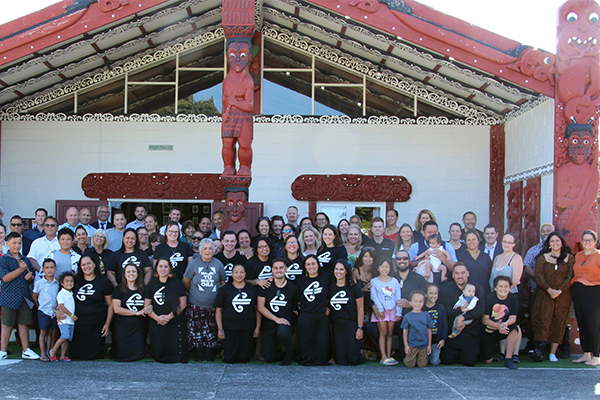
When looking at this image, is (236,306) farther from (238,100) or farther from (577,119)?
(577,119)

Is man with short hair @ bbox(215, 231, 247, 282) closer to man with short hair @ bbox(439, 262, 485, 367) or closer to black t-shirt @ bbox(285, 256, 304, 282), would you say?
black t-shirt @ bbox(285, 256, 304, 282)

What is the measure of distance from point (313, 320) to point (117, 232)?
3250 mm

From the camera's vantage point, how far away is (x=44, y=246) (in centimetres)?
721

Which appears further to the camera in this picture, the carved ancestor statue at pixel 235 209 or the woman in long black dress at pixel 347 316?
the carved ancestor statue at pixel 235 209

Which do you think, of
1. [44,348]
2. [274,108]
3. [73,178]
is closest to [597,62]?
[274,108]

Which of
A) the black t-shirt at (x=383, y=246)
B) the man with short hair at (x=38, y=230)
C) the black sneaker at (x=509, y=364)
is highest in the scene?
the man with short hair at (x=38, y=230)

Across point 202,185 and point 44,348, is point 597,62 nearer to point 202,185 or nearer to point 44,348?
point 202,185

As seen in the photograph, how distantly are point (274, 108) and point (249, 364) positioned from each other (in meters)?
5.81

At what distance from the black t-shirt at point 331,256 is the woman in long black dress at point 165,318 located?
179cm

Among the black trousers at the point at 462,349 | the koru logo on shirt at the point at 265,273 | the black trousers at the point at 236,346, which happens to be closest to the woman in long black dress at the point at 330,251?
the koru logo on shirt at the point at 265,273

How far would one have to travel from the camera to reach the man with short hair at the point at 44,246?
711 centimetres

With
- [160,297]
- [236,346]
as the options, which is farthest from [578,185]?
[160,297]

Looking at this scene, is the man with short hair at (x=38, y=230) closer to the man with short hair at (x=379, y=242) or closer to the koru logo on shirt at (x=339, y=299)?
the koru logo on shirt at (x=339, y=299)

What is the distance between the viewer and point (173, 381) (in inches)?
224
